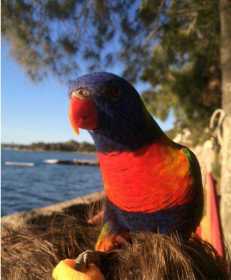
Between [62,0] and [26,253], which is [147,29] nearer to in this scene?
[62,0]

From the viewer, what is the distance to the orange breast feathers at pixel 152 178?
933 millimetres

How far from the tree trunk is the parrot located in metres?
1.19

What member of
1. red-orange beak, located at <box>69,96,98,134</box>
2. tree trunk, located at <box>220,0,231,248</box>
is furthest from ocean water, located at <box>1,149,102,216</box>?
red-orange beak, located at <box>69,96,98,134</box>

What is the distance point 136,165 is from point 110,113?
171mm

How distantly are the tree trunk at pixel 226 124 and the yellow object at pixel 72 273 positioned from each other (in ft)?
4.74

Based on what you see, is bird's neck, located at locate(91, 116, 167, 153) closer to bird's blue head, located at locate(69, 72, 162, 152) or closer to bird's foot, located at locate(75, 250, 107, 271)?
bird's blue head, located at locate(69, 72, 162, 152)

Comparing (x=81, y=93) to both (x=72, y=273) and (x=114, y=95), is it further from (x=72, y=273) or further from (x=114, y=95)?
(x=72, y=273)

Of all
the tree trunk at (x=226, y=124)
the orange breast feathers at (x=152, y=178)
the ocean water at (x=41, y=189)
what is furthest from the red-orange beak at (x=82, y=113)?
the ocean water at (x=41, y=189)

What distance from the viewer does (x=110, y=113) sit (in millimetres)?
896

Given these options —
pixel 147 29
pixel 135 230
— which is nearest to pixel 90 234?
pixel 135 230

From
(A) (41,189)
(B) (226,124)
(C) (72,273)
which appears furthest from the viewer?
(A) (41,189)

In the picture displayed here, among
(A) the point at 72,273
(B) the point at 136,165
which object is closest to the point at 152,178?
(B) the point at 136,165

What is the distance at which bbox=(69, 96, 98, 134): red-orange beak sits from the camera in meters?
0.87

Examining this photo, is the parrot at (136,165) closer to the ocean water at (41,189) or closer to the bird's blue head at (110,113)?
the bird's blue head at (110,113)
